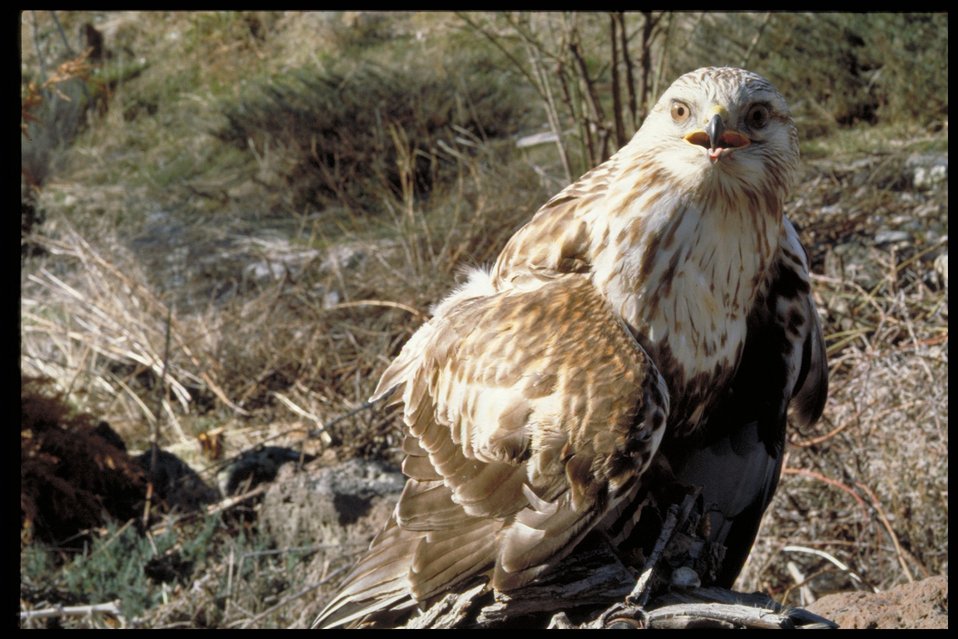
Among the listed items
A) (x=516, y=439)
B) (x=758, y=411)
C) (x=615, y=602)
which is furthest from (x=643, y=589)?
(x=758, y=411)

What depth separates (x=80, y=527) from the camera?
6012mm

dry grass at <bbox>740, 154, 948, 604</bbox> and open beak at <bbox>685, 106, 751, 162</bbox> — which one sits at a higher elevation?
open beak at <bbox>685, 106, 751, 162</bbox>

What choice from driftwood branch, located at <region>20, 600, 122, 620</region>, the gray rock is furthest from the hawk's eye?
driftwood branch, located at <region>20, 600, 122, 620</region>

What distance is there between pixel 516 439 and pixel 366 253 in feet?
16.5

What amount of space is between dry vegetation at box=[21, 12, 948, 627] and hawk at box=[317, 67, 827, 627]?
1851 mm

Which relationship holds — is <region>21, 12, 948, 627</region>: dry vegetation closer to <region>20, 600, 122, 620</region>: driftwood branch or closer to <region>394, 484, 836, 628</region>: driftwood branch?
<region>20, 600, 122, 620</region>: driftwood branch

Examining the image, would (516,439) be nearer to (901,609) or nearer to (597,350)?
(597,350)

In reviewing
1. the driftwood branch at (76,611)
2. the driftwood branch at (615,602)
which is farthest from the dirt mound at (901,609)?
the driftwood branch at (76,611)

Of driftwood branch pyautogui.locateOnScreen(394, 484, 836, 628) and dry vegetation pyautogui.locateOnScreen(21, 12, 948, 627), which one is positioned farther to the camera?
dry vegetation pyautogui.locateOnScreen(21, 12, 948, 627)

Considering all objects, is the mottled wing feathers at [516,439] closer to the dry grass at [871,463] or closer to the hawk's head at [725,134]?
the hawk's head at [725,134]

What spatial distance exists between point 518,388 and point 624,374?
1.02 ft

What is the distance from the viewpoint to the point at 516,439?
277 cm

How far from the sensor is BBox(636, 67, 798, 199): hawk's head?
2.69m

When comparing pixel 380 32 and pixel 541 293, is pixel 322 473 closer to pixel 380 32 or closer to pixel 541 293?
pixel 541 293
